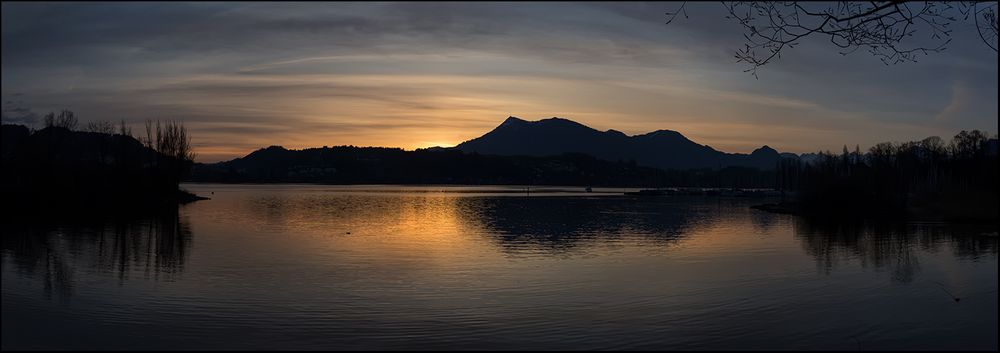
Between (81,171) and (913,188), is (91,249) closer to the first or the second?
(81,171)

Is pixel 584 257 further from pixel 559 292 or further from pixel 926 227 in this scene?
pixel 926 227

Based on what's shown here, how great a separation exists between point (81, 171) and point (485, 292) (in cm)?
6168

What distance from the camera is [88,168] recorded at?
71250 mm

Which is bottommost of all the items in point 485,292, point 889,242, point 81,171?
point 485,292

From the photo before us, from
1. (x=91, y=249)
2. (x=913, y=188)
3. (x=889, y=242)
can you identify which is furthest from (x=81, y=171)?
(x=913, y=188)

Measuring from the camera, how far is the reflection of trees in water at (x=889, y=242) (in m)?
31.5

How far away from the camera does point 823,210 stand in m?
77.4

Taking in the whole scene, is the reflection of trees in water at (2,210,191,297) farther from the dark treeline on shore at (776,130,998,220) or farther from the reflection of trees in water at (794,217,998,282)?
the dark treeline on shore at (776,130,998,220)

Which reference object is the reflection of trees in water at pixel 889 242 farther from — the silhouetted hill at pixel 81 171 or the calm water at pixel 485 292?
the silhouetted hill at pixel 81 171

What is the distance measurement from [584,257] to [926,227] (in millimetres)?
38272

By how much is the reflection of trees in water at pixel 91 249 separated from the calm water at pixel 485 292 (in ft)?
0.44

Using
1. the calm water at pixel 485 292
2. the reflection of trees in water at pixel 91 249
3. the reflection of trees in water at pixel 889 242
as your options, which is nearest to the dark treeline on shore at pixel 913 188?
the reflection of trees in water at pixel 889 242

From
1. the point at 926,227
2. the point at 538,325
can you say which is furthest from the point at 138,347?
the point at 926,227

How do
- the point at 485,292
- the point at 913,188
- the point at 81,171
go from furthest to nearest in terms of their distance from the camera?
the point at 913,188 < the point at 81,171 < the point at 485,292
